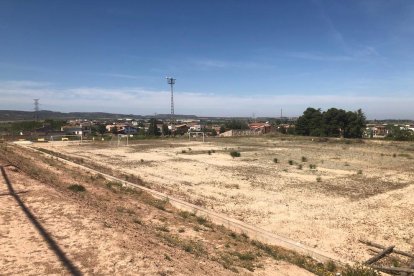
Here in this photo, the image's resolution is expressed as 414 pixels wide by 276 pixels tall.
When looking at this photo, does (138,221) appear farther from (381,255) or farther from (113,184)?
(113,184)

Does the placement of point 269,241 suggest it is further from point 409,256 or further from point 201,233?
point 409,256

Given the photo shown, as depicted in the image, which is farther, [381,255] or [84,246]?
[381,255]

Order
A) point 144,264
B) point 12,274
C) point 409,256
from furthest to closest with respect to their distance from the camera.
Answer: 1. point 409,256
2. point 144,264
3. point 12,274

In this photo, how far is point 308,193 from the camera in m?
15.0

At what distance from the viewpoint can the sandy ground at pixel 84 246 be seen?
5.65m

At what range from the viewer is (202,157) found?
28.1 meters

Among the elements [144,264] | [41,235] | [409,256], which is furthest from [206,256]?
[409,256]

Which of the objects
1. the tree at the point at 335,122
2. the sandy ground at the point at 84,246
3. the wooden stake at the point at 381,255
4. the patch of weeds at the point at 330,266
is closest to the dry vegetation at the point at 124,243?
the sandy ground at the point at 84,246

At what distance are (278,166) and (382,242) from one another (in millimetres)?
13676

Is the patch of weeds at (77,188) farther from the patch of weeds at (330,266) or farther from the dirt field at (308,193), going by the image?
the patch of weeds at (330,266)

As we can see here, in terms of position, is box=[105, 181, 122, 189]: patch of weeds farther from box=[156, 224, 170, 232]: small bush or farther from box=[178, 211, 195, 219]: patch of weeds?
box=[156, 224, 170, 232]: small bush

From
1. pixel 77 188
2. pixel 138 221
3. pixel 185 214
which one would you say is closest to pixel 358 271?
pixel 138 221

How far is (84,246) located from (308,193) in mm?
10612

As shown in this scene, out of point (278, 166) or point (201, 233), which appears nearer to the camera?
point (201, 233)
